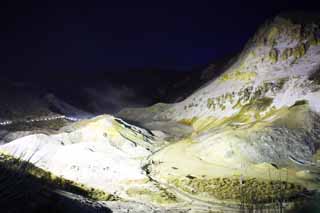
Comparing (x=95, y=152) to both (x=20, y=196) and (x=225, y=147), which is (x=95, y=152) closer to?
(x=225, y=147)

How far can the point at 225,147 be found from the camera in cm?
1606

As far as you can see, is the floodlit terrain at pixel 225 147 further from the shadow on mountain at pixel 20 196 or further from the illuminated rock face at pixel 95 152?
the shadow on mountain at pixel 20 196

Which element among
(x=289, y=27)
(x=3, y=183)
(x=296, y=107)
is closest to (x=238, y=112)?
(x=296, y=107)

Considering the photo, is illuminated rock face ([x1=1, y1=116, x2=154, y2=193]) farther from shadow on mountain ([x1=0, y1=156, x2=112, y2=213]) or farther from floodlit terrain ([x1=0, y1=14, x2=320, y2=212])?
shadow on mountain ([x1=0, y1=156, x2=112, y2=213])

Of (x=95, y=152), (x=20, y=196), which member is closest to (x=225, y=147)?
(x=95, y=152)

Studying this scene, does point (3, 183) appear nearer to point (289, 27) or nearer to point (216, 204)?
point (216, 204)

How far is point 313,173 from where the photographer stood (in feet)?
43.4

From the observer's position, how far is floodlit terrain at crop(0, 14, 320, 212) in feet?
37.1

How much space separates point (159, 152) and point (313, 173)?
7.89m

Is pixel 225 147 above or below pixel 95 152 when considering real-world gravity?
above

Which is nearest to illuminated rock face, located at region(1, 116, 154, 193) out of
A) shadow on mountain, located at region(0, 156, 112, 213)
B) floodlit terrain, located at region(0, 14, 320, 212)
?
floodlit terrain, located at region(0, 14, 320, 212)

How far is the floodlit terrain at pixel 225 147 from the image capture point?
11312mm

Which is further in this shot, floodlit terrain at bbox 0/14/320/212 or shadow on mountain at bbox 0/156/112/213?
floodlit terrain at bbox 0/14/320/212

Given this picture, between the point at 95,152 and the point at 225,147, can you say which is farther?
the point at 95,152
